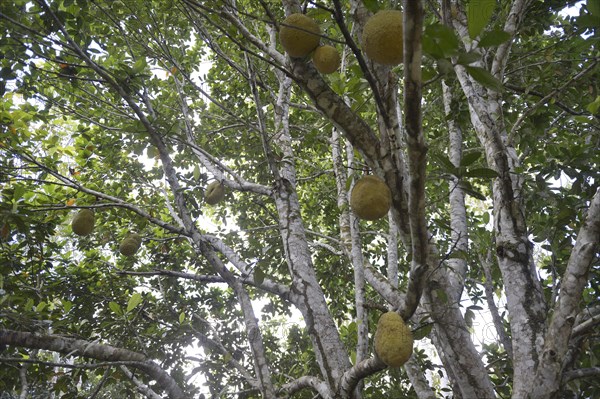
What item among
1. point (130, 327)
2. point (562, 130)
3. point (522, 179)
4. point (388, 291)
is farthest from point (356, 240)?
point (562, 130)

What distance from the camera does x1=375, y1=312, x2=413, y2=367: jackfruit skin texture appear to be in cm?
119

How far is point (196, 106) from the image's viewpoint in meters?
4.55

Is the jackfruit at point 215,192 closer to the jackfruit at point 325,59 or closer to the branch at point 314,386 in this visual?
the branch at point 314,386

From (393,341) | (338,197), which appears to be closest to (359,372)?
(393,341)

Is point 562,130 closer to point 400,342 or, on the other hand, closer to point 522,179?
point 522,179

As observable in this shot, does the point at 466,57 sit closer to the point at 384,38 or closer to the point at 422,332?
the point at 384,38

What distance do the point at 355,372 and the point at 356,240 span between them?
97cm

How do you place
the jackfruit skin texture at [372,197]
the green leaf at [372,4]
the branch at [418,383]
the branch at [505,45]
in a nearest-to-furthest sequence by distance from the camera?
1. the green leaf at [372,4]
2. the jackfruit skin texture at [372,197]
3. the branch at [505,45]
4. the branch at [418,383]

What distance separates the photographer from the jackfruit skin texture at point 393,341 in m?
1.19

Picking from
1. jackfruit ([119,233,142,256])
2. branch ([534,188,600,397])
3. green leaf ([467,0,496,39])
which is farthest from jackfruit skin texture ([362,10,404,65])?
jackfruit ([119,233,142,256])

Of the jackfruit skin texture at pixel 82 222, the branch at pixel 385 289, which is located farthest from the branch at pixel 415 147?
the jackfruit skin texture at pixel 82 222

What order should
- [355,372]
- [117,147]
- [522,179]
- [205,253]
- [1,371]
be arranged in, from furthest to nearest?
1. [117,147]
2. [1,371]
3. [205,253]
4. [522,179]
5. [355,372]

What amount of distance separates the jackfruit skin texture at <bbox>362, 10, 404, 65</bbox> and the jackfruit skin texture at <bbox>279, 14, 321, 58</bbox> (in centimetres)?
30

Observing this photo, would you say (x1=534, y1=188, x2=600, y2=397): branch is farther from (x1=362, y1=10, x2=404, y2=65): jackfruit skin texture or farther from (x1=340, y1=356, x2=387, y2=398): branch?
(x1=362, y1=10, x2=404, y2=65): jackfruit skin texture
